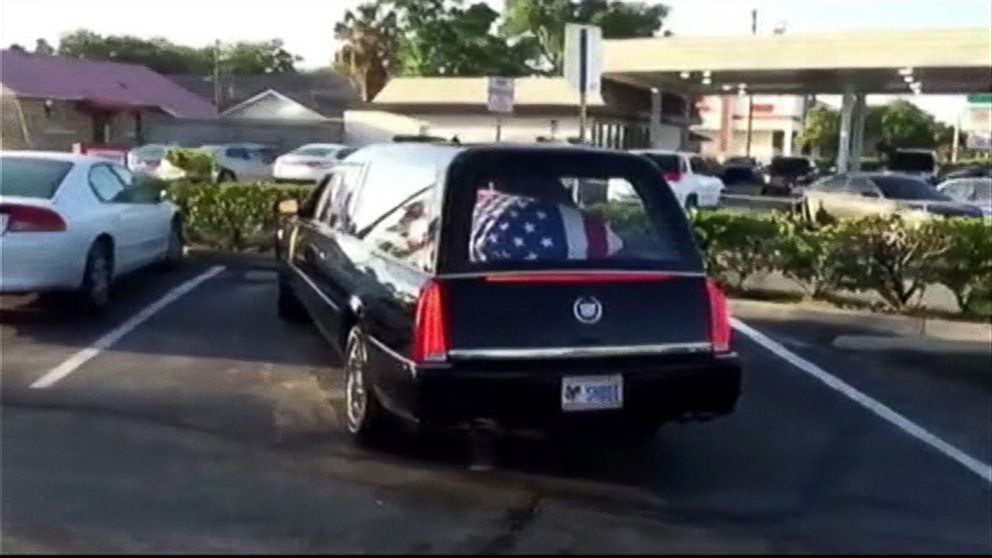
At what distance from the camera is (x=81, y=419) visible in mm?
7559

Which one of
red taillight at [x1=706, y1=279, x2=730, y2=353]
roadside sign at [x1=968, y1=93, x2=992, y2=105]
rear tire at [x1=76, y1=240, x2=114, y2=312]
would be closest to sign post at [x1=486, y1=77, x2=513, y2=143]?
rear tire at [x1=76, y1=240, x2=114, y2=312]

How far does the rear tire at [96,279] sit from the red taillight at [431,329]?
5.37 m

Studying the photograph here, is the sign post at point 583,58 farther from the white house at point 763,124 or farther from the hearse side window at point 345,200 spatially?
the white house at point 763,124

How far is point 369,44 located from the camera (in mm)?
63719

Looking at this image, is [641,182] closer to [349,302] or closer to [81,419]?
[349,302]

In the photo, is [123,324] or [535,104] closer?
[123,324]

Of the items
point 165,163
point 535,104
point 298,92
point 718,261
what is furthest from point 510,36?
point 718,261

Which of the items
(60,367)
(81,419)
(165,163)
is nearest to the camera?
(81,419)

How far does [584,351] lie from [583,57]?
8.14 meters

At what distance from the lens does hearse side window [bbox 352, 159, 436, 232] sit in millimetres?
7312

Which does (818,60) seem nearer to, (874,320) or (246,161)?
(246,161)

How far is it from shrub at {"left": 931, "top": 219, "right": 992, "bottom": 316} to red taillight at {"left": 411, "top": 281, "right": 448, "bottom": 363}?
773 centimetres

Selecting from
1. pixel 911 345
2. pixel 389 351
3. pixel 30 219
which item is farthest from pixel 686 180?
pixel 389 351

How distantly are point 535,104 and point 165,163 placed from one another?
2400 cm
